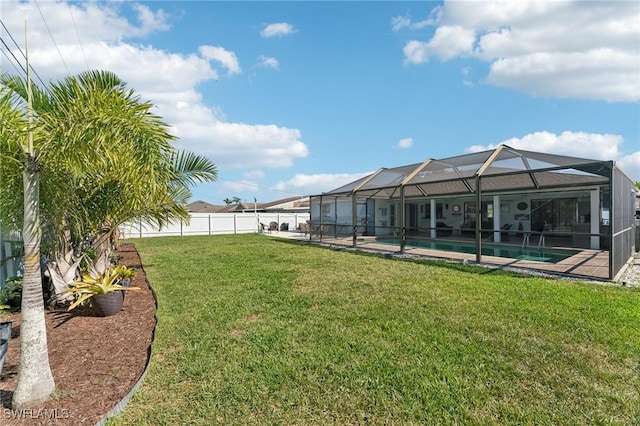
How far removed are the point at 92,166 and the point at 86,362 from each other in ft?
7.05

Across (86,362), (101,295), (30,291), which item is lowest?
(86,362)

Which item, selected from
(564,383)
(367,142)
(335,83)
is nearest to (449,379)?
(564,383)

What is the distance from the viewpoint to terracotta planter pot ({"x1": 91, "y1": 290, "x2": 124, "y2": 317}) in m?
5.14

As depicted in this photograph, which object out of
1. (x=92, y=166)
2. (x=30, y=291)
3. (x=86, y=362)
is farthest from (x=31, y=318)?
(x=92, y=166)

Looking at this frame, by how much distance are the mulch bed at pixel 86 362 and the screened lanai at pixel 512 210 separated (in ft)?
27.7

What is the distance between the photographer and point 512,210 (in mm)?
17547

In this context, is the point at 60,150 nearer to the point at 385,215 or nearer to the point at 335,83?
the point at 335,83

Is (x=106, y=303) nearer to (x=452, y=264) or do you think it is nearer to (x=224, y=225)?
(x=452, y=264)

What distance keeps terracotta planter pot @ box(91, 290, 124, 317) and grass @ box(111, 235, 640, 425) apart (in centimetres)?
71

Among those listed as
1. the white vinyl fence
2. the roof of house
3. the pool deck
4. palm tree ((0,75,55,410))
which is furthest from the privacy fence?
palm tree ((0,75,55,410))

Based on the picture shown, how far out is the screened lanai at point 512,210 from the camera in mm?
8617

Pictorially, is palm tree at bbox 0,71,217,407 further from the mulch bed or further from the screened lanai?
the screened lanai

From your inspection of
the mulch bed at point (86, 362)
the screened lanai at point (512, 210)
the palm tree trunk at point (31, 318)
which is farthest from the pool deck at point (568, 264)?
the palm tree trunk at point (31, 318)

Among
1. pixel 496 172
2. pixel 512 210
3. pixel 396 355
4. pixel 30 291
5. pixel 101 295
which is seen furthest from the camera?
pixel 512 210
